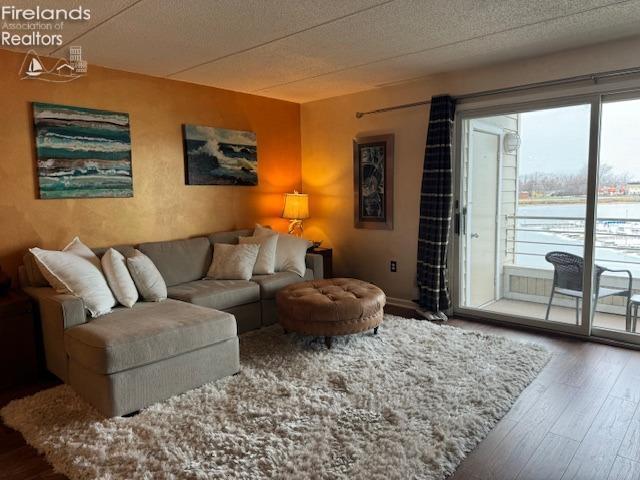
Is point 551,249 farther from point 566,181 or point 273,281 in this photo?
point 273,281

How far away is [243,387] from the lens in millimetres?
2809

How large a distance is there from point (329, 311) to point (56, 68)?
291cm

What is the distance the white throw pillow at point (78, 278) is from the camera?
2.91 metres

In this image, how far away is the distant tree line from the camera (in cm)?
368

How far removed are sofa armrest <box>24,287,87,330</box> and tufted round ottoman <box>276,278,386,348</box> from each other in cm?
143

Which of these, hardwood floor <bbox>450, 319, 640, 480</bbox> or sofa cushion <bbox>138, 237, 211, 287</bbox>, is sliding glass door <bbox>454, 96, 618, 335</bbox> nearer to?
hardwood floor <bbox>450, 319, 640, 480</bbox>

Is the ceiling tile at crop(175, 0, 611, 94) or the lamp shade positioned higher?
the ceiling tile at crop(175, 0, 611, 94)

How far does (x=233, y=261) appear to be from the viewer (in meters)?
4.13

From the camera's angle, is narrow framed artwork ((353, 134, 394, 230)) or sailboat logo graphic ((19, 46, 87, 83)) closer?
sailboat logo graphic ((19, 46, 87, 83))

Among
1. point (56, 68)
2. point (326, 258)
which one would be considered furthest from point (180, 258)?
point (56, 68)

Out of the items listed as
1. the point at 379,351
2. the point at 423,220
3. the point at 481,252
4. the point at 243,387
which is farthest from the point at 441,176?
the point at 243,387

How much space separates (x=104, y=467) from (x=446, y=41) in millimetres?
3476

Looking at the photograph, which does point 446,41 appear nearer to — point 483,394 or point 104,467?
point 483,394

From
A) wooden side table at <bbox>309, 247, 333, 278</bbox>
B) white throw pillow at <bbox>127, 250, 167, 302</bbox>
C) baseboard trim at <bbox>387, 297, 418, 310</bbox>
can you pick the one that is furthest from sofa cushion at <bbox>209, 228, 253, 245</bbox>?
baseboard trim at <bbox>387, 297, 418, 310</bbox>
